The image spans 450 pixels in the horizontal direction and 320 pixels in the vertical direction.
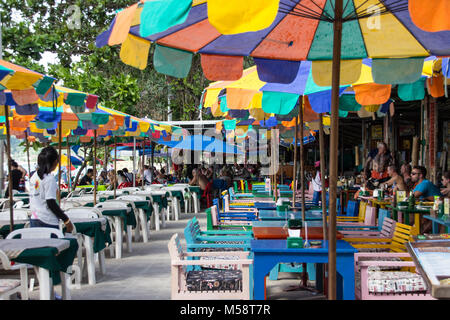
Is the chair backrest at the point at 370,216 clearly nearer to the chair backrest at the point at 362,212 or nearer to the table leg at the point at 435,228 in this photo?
the chair backrest at the point at 362,212

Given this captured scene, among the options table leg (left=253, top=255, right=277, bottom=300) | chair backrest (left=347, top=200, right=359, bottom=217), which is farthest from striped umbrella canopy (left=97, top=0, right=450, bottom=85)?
chair backrest (left=347, top=200, right=359, bottom=217)

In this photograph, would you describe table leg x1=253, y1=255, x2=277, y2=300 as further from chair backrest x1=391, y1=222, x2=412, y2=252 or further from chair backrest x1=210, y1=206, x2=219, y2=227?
chair backrest x1=210, y1=206, x2=219, y2=227

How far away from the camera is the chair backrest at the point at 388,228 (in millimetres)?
6973

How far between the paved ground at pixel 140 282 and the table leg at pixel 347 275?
6.72 ft

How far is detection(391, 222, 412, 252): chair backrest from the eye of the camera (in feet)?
20.8

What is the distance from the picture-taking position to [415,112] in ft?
58.1

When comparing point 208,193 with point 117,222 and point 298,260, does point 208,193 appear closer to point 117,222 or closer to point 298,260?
point 117,222

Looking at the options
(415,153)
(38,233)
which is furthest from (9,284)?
(415,153)

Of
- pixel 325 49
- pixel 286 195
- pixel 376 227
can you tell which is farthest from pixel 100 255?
pixel 286 195

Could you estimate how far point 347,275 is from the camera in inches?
198

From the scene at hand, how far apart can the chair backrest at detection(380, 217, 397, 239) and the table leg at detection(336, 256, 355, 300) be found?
6.88ft

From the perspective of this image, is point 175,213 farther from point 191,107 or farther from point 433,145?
point 191,107

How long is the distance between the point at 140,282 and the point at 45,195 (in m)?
2.13
